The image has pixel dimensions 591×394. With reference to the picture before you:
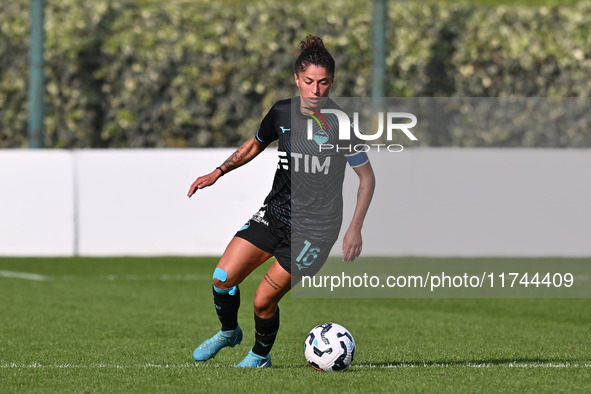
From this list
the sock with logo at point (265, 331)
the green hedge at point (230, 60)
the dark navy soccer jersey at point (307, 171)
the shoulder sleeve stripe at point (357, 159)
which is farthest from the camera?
the green hedge at point (230, 60)

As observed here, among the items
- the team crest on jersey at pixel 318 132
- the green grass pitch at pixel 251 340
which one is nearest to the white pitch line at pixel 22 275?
the green grass pitch at pixel 251 340

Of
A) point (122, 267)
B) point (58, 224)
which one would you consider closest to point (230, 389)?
point (122, 267)

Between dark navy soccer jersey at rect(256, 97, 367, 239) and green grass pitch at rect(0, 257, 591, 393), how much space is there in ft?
3.18

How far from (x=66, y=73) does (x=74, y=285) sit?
7.45 metres

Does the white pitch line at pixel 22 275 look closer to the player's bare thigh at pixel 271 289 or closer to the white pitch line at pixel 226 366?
the white pitch line at pixel 226 366

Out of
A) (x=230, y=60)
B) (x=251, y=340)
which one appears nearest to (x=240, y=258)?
(x=251, y=340)

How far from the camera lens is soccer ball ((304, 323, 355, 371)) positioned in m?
6.88

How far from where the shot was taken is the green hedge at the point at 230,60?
1927cm

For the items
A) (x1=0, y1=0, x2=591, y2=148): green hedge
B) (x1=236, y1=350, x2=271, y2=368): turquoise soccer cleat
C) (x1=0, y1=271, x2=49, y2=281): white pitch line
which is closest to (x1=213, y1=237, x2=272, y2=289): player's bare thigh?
(x1=236, y1=350, x2=271, y2=368): turquoise soccer cleat

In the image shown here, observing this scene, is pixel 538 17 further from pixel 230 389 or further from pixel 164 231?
pixel 230 389

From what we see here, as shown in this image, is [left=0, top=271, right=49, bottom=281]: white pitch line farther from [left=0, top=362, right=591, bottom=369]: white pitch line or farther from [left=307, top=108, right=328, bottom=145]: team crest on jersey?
[left=307, top=108, right=328, bottom=145]: team crest on jersey

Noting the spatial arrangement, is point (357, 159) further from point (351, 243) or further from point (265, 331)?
point (265, 331)

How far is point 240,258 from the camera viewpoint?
269 inches

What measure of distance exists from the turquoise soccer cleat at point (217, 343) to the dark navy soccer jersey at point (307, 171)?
891mm
